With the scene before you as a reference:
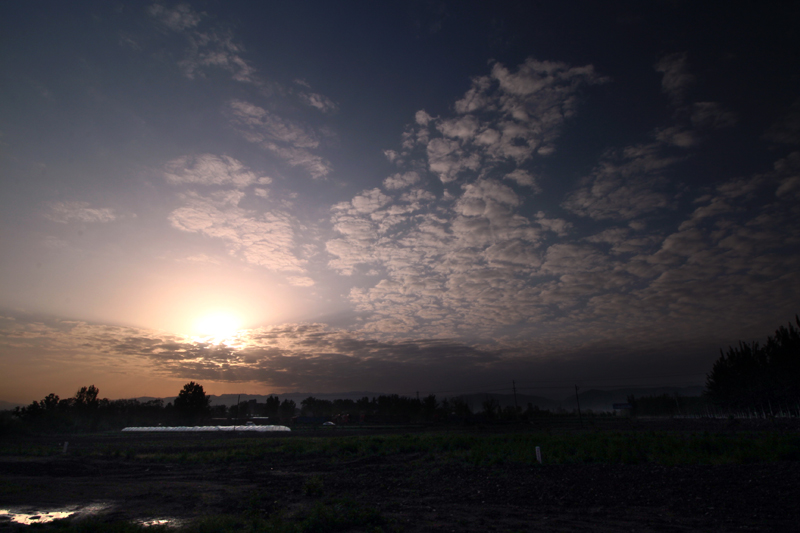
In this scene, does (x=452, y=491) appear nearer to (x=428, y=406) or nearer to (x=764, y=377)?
(x=764, y=377)

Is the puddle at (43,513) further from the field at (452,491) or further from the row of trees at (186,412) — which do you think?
the row of trees at (186,412)

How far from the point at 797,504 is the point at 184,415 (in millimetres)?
116315

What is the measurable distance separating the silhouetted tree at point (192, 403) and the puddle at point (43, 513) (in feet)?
326

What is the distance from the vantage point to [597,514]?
10.7m

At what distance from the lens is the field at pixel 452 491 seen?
10023 millimetres

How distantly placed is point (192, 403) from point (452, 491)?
10651 cm

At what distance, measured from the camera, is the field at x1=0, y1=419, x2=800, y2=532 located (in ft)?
32.9

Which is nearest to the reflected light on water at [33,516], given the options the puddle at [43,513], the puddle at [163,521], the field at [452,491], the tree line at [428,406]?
the puddle at [43,513]

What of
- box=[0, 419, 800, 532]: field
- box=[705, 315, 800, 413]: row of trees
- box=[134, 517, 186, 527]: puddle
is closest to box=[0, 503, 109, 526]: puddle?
box=[0, 419, 800, 532]: field

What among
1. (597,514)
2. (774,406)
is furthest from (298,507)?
(774,406)

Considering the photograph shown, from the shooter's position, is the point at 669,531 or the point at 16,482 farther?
the point at 16,482

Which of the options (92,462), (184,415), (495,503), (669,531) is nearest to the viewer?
(669,531)

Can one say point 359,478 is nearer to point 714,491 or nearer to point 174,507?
point 174,507

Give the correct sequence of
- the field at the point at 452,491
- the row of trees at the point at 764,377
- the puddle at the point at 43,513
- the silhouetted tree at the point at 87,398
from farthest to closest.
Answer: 1. the silhouetted tree at the point at 87,398
2. the row of trees at the point at 764,377
3. the puddle at the point at 43,513
4. the field at the point at 452,491
